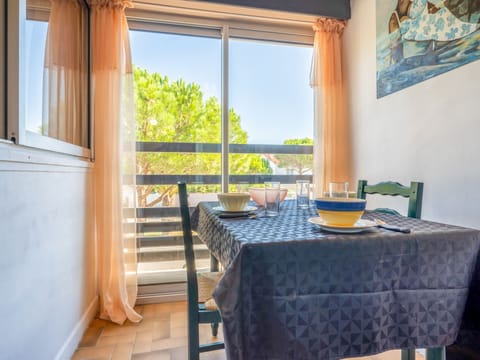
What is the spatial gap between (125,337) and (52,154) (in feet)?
4.02

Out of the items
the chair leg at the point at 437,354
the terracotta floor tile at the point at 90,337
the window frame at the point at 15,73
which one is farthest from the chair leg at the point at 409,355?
the window frame at the point at 15,73

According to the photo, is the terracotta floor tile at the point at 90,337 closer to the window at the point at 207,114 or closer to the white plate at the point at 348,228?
the window at the point at 207,114

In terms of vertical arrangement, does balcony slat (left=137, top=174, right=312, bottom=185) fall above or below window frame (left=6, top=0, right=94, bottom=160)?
below

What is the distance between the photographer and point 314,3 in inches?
95.5

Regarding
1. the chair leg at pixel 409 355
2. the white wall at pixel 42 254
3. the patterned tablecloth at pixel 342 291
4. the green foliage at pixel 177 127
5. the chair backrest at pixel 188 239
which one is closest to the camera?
the patterned tablecloth at pixel 342 291

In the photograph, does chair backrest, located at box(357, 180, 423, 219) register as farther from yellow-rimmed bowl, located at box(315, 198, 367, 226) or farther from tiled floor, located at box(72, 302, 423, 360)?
tiled floor, located at box(72, 302, 423, 360)

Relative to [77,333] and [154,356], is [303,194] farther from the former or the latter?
[77,333]

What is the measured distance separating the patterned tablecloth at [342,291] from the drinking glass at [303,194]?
0.62m

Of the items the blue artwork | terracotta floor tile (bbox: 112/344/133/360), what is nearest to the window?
terracotta floor tile (bbox: 112/344/133/360)

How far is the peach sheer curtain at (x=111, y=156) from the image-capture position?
2096mm

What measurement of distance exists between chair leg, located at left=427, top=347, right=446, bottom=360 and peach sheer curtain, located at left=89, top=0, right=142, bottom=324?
1799 mm

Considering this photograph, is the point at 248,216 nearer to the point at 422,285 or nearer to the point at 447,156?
the point at 422,285

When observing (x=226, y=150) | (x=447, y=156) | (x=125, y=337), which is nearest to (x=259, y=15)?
(x=226, y=150)

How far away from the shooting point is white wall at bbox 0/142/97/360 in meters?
1.06
